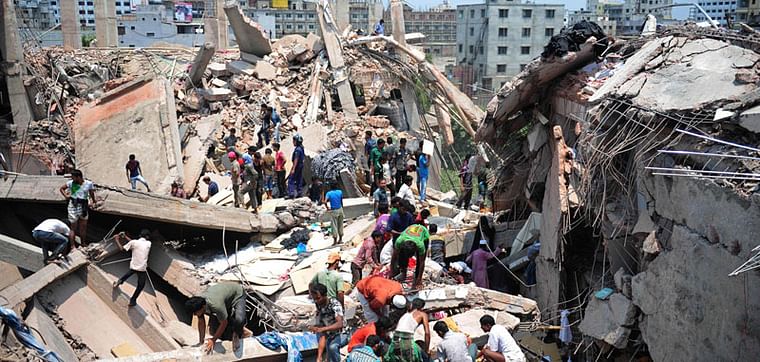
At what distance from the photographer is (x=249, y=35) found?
67.0 feet

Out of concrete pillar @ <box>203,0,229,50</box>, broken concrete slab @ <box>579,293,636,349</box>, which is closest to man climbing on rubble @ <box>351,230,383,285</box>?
broken concrete slab @ <box>579,293,636,349</box>

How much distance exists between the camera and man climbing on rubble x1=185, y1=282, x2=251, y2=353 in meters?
7.13

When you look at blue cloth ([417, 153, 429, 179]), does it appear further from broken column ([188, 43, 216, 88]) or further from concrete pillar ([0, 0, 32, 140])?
concrete pillar ([0, 0, 32, 140])

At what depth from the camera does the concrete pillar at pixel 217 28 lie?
88.8ft

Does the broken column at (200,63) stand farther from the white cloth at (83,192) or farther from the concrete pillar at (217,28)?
the white cloth at (83,192)

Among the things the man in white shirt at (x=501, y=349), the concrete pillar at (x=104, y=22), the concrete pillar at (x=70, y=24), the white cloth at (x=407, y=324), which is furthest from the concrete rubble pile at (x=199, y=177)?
the concrete pillar at (x=104, y=22)

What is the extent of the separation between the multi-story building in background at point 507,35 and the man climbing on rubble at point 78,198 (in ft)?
151

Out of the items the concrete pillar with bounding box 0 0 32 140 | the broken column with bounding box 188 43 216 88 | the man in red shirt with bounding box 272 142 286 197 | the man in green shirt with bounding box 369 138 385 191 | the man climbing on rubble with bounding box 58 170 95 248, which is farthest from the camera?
the broken column with bounding box 188 43 216 88

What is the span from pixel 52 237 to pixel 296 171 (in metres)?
4.59

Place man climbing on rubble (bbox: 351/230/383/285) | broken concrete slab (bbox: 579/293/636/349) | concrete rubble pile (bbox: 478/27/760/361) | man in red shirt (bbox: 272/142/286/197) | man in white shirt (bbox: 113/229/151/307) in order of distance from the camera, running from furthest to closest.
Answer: man in red shirt (bbox: 272/142/286/197) < man in white shirt (bbox: 113/229/151/307) < man climbing on rubble (bbox: 351/230/383/285) < broken concrete slab (bbox: 579/293/636/349) < concrete rubble pile (bbox: 478/27/760/361)

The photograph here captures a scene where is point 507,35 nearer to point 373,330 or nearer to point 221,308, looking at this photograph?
point 373,330

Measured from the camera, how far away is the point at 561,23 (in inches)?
Answer: 2200

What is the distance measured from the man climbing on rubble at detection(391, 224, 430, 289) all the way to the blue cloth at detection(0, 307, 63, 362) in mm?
3808

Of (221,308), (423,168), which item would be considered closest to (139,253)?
(221,308)
